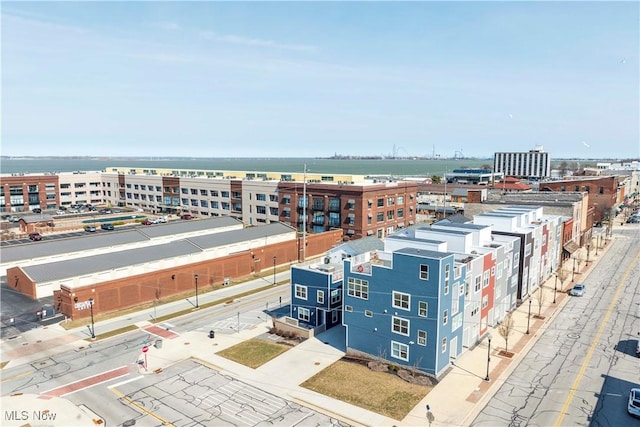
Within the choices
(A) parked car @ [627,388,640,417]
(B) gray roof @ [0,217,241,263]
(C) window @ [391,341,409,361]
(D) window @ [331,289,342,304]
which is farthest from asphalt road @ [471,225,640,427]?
(B) gray roof @ [0,217,241,263]

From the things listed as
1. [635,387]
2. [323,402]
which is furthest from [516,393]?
[323,402]

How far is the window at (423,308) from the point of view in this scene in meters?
36.1

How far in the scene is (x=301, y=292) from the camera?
47844 mm

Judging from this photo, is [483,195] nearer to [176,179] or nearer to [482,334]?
[482,334]

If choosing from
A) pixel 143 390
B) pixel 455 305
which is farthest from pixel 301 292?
pixel 143 390

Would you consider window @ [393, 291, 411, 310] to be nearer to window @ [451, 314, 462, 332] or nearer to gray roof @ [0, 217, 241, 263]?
window @ [451, 314, 462, 332]

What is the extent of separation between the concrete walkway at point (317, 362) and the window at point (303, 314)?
290 centimetres

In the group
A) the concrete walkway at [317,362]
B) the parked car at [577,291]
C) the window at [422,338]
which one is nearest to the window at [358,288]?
the window at [422,338]

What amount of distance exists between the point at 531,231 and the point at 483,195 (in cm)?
3583

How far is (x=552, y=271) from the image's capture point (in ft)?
222

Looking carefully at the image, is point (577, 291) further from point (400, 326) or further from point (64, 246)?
point (64, 246)

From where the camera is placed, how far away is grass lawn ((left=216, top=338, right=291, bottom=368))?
131 feet

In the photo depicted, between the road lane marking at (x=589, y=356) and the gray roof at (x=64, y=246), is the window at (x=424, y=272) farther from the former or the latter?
the gray roof at (x=64, y=246)

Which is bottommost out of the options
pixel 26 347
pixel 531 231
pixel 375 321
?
pixel 26 347
